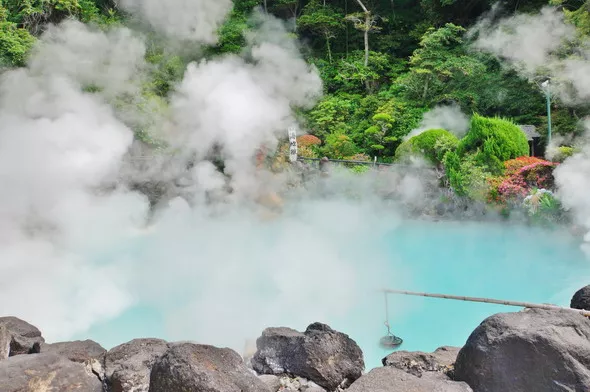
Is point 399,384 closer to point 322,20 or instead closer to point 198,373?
point 198,373

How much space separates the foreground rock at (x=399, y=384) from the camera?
2335mm

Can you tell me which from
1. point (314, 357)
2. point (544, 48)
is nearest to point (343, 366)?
point (314, 357)

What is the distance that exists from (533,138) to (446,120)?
85.1 inches

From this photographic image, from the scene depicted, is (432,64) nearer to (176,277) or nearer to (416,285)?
(416,285)

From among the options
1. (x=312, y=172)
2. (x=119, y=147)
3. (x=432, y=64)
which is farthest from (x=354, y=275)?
(x=432, y=64)

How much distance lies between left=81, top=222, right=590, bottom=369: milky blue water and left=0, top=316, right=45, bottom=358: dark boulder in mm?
2227

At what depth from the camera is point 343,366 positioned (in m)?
3.23

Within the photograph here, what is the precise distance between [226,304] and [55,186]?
4303mm

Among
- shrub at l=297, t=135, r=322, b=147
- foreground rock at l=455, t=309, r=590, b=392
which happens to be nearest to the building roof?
shrub at l=297, t=135, r=322, b=147

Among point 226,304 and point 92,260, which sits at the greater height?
point 92,260

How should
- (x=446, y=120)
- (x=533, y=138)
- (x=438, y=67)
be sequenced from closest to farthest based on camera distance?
1. (x=533, y=138)
2. (x=446, y=120)
3. (x=438, y=67)

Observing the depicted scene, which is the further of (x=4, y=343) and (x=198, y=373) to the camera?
(x=4, y=343)

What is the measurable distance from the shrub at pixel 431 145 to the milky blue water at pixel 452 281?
176cm

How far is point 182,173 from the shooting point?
11.2 metres
